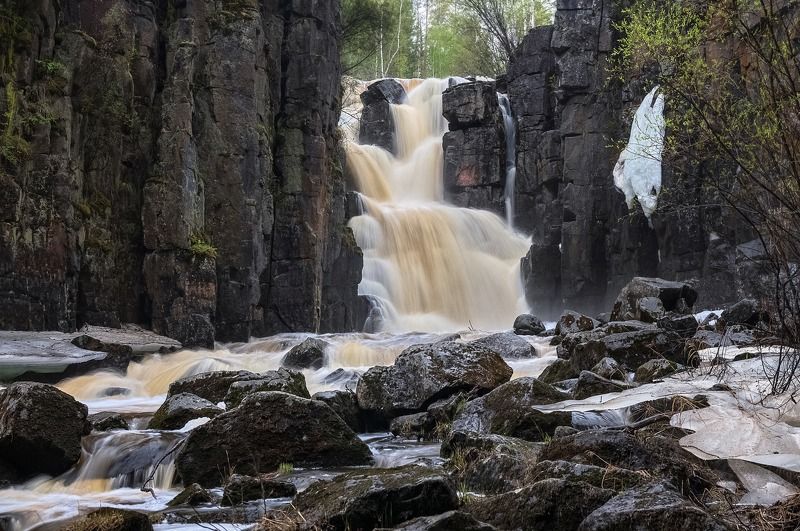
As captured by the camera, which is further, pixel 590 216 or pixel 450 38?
pixel 450 38

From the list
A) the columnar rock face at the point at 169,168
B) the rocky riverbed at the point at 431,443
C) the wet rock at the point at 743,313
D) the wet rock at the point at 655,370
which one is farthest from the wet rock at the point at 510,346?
the columnar rock face at the point at 169,168

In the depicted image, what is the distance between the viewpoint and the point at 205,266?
17.8m

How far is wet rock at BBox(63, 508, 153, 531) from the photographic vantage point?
15.3 feet

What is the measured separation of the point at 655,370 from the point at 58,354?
989 cm

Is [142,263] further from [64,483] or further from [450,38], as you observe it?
[450,38]

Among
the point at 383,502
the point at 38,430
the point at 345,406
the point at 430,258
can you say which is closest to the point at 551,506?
the point at 383,502

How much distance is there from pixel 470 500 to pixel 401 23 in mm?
44089

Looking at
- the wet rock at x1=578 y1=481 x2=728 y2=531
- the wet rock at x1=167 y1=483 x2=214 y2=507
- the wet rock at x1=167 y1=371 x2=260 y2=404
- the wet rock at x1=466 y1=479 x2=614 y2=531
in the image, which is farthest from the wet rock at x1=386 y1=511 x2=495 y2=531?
the wet rock at x1=167 y1=371 x2=260 y2=404

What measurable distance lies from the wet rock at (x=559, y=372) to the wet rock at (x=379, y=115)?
21.4 m

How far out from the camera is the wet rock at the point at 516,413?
7.59m

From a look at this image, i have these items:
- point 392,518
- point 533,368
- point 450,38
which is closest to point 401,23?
point 450,38

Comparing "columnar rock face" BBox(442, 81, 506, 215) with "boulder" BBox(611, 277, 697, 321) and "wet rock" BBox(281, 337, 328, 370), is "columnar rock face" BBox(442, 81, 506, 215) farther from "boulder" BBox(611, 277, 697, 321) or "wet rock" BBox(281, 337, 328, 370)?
"wet rock" BBox(281, 337, 328, 370)

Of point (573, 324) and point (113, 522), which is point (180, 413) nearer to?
point (113, 522)

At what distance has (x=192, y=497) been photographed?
6.21m
